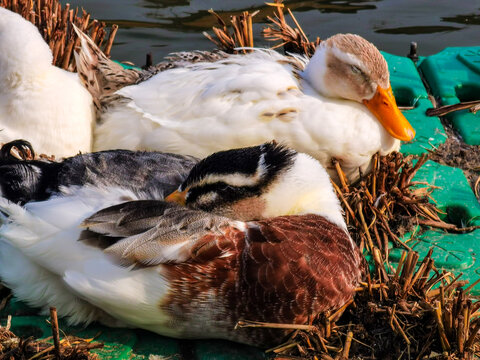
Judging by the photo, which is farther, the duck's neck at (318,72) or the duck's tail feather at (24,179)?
the duck's neck at (318,72)

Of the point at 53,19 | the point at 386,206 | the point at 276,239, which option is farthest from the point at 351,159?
the point at 53,19

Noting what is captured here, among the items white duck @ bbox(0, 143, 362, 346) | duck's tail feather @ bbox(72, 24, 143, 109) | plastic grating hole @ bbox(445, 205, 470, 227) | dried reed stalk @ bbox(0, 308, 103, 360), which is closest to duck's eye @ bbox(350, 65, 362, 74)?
plastic grating hole @ bbox(445, 205, 470, 227)

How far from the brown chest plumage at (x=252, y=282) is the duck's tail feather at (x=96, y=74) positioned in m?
1.70

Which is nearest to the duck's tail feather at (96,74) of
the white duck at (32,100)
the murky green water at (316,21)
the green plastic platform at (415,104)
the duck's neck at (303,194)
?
the white duck at (32,100)

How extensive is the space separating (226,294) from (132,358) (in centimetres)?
45

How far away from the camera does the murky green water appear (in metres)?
6.95

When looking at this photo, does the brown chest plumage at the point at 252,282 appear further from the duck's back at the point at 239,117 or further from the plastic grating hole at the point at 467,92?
the plastic grating hole at the point at 467,92

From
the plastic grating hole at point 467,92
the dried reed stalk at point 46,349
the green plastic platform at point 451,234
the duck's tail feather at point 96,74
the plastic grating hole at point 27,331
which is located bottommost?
the plastic grating hole at point 27,331

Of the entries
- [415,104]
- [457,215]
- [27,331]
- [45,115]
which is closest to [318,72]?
[457,215]

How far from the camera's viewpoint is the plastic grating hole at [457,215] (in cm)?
362

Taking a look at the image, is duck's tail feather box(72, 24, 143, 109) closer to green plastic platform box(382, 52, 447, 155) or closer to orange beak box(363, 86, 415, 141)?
orange beak box(363, 86, 415, 141)

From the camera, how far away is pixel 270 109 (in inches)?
140

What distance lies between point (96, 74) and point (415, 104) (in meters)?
2.05

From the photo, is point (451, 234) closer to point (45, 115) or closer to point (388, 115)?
point (388, 115)
